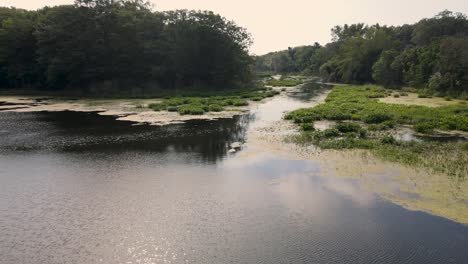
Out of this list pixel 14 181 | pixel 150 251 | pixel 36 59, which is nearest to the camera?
pixel 150 251

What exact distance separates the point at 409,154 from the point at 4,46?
2721 inches

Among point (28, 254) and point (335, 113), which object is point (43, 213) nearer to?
point (28, 254)

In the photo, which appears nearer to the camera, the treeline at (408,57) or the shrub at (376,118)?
the shrub at (376,118)

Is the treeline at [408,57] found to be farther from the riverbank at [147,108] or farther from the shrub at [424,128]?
the riverbank at [147,108]

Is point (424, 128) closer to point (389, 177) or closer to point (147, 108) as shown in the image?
point (389, 177)

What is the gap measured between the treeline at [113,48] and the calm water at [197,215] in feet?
139

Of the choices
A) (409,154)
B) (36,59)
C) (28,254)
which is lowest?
(28,254)

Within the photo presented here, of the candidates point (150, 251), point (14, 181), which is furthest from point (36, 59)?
point (150, 251)

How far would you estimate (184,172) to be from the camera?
1731 cm

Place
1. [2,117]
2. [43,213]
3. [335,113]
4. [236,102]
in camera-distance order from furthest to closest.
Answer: [236,102], [2,117], [335,113], [43,213]

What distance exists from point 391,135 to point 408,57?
47.6 metres

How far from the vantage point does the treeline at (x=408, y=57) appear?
4753 centimetres

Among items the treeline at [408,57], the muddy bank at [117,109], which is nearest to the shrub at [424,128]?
the muddy bank at [117,109]

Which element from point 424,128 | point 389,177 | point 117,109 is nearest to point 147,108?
point 117,109
